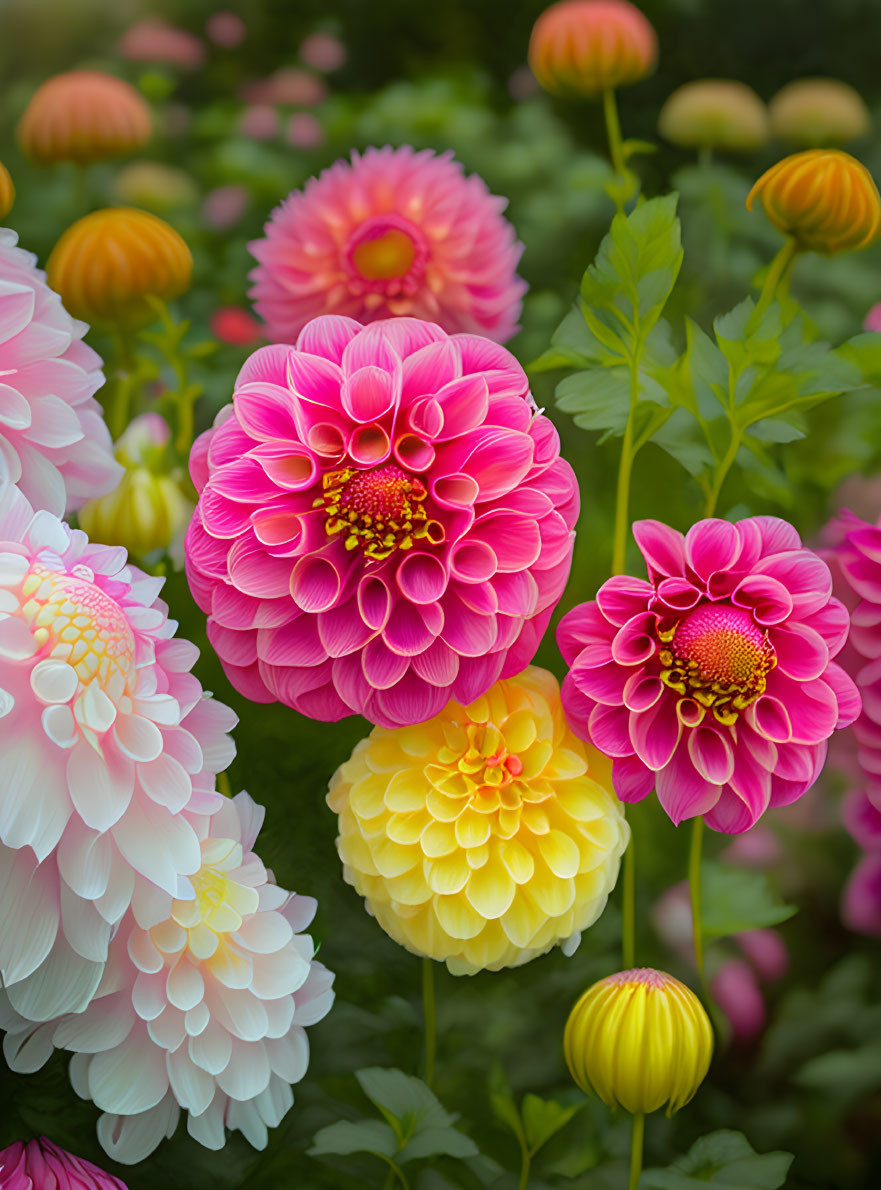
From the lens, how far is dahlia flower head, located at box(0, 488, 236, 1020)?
0.25 m

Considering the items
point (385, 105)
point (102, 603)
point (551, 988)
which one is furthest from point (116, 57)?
point (551, 988)

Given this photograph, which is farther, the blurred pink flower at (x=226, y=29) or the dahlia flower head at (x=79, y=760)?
the blurred pink flower at (x=226, y=29)

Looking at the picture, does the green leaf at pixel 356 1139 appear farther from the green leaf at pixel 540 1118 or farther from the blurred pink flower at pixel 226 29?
the blurred pink flower at pixel 226 29

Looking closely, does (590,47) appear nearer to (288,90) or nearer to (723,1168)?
(288,90)

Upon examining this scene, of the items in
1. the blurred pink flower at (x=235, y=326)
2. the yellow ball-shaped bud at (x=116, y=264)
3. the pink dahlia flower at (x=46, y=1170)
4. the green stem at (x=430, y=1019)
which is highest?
the yellow ball-shaped bud at (x=116, y=264)

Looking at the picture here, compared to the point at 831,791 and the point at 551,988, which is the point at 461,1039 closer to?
the point at 551,988

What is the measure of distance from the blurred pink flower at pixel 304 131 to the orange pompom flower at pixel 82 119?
0.05m

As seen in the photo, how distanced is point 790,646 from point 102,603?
177mm

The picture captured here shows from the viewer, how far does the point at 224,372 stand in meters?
0.35

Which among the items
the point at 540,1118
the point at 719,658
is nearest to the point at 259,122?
the point at 719,658

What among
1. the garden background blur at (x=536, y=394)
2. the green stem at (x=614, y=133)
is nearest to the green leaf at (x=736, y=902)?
the garden background blur at (x=536, y=394)

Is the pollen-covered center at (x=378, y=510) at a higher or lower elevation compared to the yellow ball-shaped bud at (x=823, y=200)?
lower

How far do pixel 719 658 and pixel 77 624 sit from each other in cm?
16

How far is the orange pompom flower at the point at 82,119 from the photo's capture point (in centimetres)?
34
